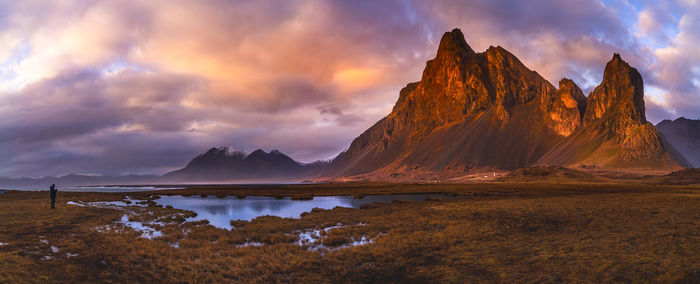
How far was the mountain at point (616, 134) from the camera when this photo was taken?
459 feet

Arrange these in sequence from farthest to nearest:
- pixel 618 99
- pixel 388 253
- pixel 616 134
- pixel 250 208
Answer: pixel 618 99 < pixel 616 134 < pixel 250 208 < pixel 388 253

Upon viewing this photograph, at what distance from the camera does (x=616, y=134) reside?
156 metres

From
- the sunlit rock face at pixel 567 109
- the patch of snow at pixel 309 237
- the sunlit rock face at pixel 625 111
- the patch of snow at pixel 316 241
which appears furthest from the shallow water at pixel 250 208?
the sunlit rock face at pixel 567 109

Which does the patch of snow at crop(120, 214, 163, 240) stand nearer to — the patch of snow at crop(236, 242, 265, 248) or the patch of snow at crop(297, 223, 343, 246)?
the patch of snow at crop(236, 242, 265, 248)

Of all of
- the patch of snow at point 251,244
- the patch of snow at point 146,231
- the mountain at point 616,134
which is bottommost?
the patch of snow at point 251,244

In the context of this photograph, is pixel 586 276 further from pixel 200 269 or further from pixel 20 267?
pixel 20 267

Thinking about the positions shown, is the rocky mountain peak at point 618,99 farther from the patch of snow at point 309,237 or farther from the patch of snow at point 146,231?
the patch of snow at point 146,231

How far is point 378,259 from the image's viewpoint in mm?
15344

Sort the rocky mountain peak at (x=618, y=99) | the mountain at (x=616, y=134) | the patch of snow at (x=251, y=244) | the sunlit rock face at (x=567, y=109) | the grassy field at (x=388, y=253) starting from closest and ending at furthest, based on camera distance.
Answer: the grassy field at (x=388, y=253), the patch of snow at (x=251, y=244), the mountain at (x=616, y=134), the rocky mountain peak at (x=618, y=99), the sunlit rock face at (x=567, y=109)

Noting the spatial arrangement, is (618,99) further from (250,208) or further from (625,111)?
(250,208)

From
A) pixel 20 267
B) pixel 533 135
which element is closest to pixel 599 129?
pixel 533 135

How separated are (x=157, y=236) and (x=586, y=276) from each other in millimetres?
22386

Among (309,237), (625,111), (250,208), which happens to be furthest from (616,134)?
(309,237)

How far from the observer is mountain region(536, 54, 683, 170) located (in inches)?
5507
